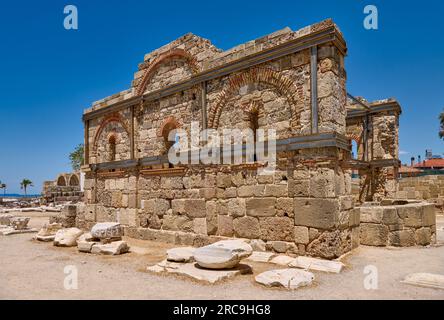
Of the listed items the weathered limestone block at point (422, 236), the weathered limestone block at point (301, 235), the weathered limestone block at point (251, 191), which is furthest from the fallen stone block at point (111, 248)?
the weathered limestone block at point (422, 236)

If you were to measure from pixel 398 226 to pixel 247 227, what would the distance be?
3.48 m

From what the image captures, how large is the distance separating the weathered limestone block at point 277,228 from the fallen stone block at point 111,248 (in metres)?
3.39

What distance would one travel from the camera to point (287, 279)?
188 inches

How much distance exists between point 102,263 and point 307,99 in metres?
5.50

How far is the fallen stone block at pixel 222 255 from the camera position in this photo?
5465 mm

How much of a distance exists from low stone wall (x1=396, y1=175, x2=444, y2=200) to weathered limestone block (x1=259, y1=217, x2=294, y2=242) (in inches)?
454

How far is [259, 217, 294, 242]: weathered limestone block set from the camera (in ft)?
22.1

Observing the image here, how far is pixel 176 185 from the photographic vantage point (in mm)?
9133

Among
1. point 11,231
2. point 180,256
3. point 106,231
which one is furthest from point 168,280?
point 11,231

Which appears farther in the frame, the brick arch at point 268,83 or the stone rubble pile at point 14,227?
the stone rubble pile at point 14,227

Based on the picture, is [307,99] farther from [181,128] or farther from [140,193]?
[140,193]

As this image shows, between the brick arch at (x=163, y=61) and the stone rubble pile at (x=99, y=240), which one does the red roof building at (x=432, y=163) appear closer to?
the brick arch at (x=163, y=61)
